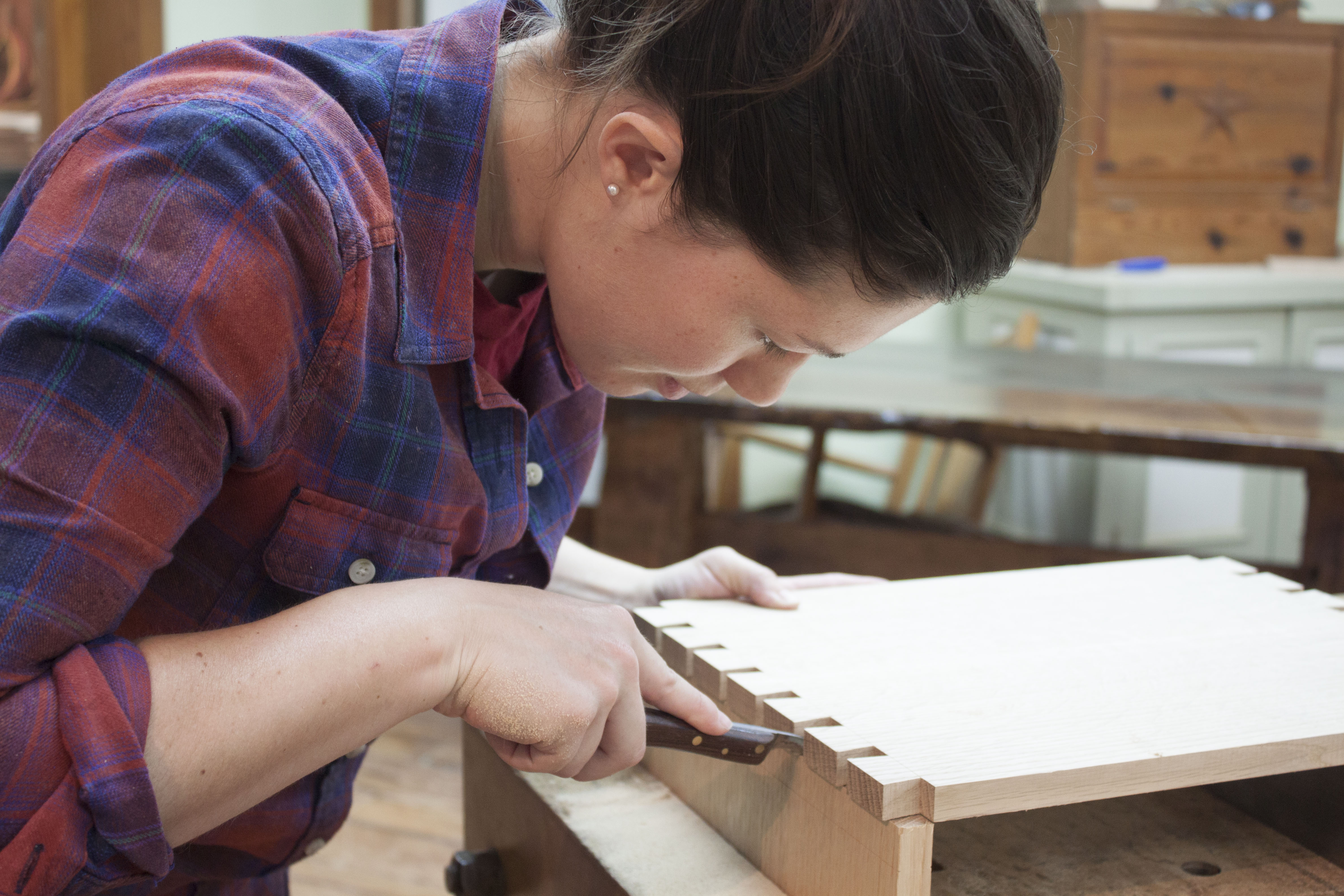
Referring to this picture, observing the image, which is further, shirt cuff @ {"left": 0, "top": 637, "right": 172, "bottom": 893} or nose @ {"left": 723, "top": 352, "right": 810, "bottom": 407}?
nose @ {"left": 723, "top": 352, "right": 810, "bottom": 407}

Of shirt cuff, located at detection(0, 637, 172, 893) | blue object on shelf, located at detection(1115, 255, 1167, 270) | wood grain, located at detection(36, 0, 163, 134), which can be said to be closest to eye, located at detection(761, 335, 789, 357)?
shirt cuff, located at detection(0, 637, 172, 893)

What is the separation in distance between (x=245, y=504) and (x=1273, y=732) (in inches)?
21.1

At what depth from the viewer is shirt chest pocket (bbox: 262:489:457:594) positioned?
2.07ft

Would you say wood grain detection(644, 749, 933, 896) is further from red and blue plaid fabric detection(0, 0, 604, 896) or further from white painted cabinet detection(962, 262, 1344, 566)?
white painted cabinet detection(962, 262, 1344, 566)

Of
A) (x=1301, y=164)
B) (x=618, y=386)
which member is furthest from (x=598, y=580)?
(x=1301, y=164)

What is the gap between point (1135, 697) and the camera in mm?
655

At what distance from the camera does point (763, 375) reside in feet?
2.39

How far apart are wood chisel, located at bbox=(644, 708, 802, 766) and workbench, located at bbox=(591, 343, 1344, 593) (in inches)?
43.1

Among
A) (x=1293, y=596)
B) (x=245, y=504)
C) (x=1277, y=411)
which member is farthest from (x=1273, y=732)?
(x=1277, y=411)

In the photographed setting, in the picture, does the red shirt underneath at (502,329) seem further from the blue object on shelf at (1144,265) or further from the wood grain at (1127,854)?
the blue object on shelf at (1144,265)

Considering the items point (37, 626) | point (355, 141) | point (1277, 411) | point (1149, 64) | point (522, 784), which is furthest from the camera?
point (1149, 64)

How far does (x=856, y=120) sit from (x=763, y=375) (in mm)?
215

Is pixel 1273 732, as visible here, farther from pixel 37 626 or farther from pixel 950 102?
pixel 37 626

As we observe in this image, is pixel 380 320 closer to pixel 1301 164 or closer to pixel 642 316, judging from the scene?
pixel 642 316
